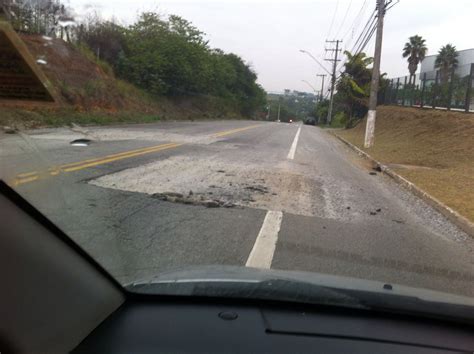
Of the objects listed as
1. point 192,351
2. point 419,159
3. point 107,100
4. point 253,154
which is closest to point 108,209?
point 192,351

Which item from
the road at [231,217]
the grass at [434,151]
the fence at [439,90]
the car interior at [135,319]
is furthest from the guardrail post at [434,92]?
the car interior at [135,319]

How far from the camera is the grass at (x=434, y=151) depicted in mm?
11656

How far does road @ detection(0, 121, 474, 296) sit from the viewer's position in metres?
3.51

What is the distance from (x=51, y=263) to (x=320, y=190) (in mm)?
8800

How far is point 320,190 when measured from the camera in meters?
10.5

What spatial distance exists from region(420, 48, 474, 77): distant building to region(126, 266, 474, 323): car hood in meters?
24.2

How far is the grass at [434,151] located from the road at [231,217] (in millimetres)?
947

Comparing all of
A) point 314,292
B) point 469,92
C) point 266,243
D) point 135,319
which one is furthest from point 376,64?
point 135,319

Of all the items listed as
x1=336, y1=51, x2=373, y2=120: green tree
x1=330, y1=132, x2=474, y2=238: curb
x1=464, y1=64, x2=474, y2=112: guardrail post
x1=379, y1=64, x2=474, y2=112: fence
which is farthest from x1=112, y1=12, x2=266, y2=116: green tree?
x1=330, y1=132, x2=474, y2=238: curb

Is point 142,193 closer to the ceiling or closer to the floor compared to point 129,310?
closer to the floor

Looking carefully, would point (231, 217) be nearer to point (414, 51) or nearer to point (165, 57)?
point (165, 57)

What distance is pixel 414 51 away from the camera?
187 ft

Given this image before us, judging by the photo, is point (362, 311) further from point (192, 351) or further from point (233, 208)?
point (233, 208)

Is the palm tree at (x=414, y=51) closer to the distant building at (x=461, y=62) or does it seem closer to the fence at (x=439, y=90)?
the distant building at (x=461, y=62)
